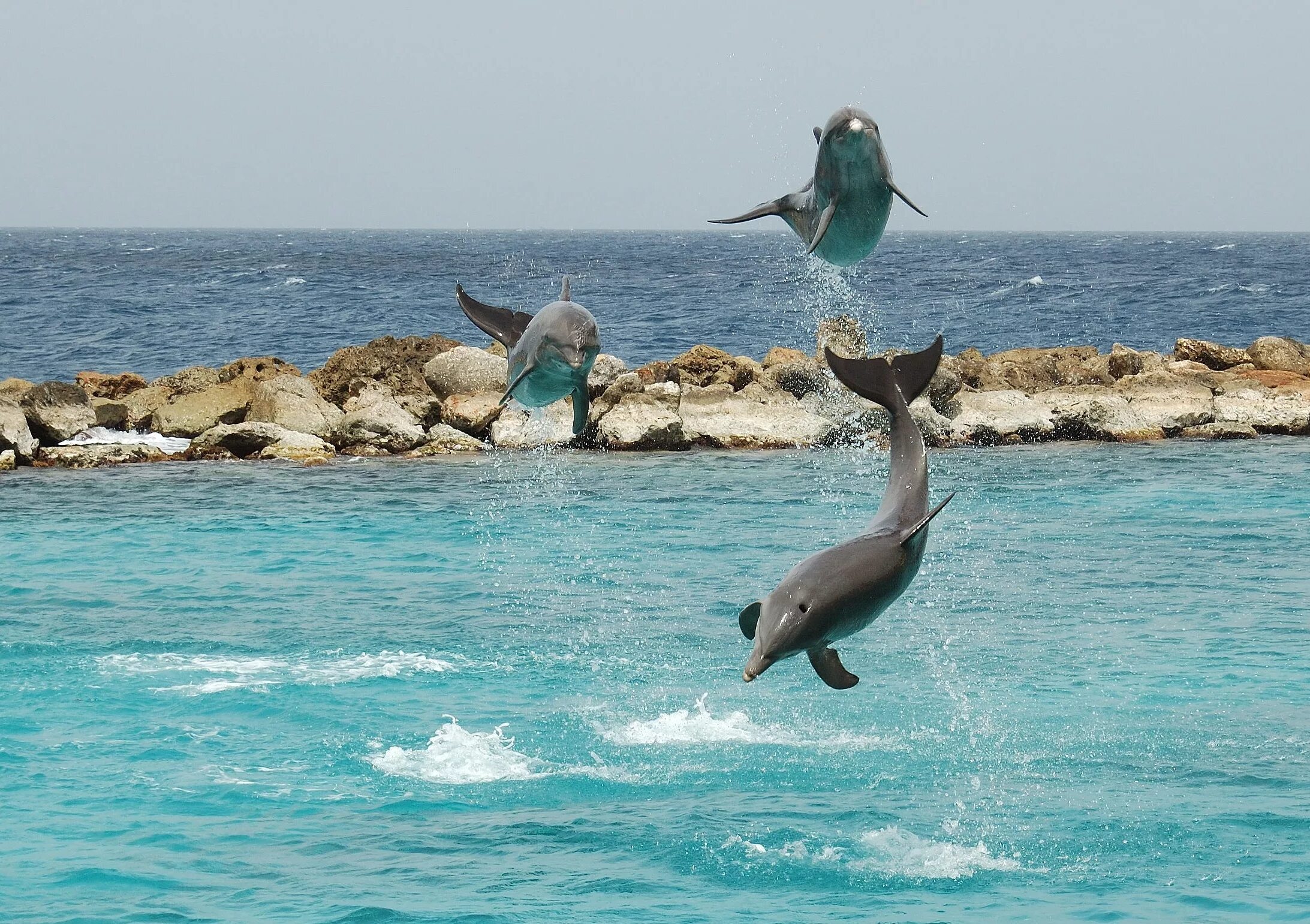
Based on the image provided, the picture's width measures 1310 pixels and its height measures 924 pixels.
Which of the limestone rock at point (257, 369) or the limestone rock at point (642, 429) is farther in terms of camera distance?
the limestone rock at point (257, 369)

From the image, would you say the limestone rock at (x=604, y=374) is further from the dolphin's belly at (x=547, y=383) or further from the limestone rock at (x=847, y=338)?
the dolphin's belly at (x=547, y=383)

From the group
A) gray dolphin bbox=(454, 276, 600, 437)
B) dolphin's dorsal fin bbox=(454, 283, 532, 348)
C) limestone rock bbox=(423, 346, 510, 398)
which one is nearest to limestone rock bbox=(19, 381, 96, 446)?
limestone rock bbox=(423, 346, 510, 398)

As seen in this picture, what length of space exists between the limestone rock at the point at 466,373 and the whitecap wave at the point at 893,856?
21318mm

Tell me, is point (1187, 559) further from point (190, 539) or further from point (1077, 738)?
point (190, 539)

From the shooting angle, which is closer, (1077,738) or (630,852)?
(630,852)

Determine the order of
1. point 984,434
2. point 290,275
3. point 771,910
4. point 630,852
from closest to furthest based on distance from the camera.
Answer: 1. point 771,910
2. point 630,852
3. point 984,434
4. point 290,275

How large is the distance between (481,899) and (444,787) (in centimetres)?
244

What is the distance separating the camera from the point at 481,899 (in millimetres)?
10766

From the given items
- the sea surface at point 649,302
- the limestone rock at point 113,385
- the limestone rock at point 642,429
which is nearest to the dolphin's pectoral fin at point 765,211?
the sea surface at point 649,302

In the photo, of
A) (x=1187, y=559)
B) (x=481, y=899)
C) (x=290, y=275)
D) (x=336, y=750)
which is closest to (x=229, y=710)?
(x=336, y=750)

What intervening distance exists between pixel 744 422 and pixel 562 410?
394 cm

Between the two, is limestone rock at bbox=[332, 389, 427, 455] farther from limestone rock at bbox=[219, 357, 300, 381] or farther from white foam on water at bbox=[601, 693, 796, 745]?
white foam on water at bbox=[601, 693, 796, 745]

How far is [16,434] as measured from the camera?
28766 mm

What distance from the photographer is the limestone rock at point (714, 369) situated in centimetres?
3359
